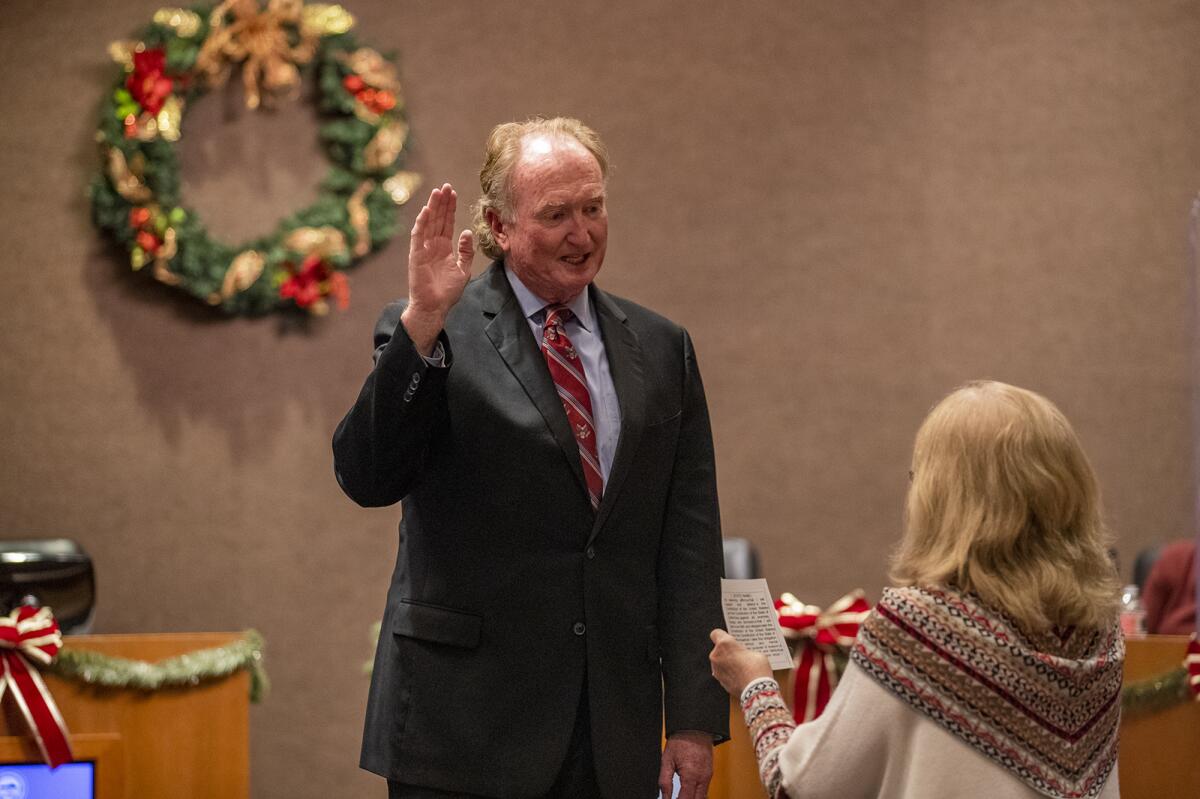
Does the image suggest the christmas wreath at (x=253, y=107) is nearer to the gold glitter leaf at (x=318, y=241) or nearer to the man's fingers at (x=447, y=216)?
the gold glitter leaf at (x=318, y=241)

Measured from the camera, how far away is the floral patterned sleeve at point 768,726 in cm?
174

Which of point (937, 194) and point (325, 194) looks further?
point (937, 194)

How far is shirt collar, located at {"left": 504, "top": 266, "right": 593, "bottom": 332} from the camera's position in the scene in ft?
6.72

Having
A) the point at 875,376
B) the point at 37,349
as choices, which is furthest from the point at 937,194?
the point at 37,349

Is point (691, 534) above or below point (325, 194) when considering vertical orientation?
below

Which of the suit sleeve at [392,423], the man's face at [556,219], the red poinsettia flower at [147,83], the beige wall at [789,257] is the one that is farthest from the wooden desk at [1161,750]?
the red poinsettia flower at [147,83]

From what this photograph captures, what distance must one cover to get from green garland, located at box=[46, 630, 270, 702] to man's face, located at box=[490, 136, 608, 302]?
1387mm

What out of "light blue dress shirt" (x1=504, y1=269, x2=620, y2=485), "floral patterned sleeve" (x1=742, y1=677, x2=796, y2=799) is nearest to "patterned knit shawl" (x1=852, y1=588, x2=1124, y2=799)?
"floral patterned sleeve" (x1=742, y1=677, x2=796, y2=799)

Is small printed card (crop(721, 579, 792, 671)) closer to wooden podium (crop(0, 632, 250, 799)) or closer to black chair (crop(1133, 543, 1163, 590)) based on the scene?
wooden podium (crop(0, 632, 250, 799))

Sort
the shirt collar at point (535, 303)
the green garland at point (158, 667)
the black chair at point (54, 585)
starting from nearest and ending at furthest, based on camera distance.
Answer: the shirt collar at point (535, 303)
the green garland at point (158, 667)
the black chair at point (54, 585)

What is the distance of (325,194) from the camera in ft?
15.3

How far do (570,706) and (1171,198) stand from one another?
3954mm

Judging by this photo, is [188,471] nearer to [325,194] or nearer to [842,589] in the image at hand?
[325,194]

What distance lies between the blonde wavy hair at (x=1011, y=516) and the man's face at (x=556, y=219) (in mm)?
581
